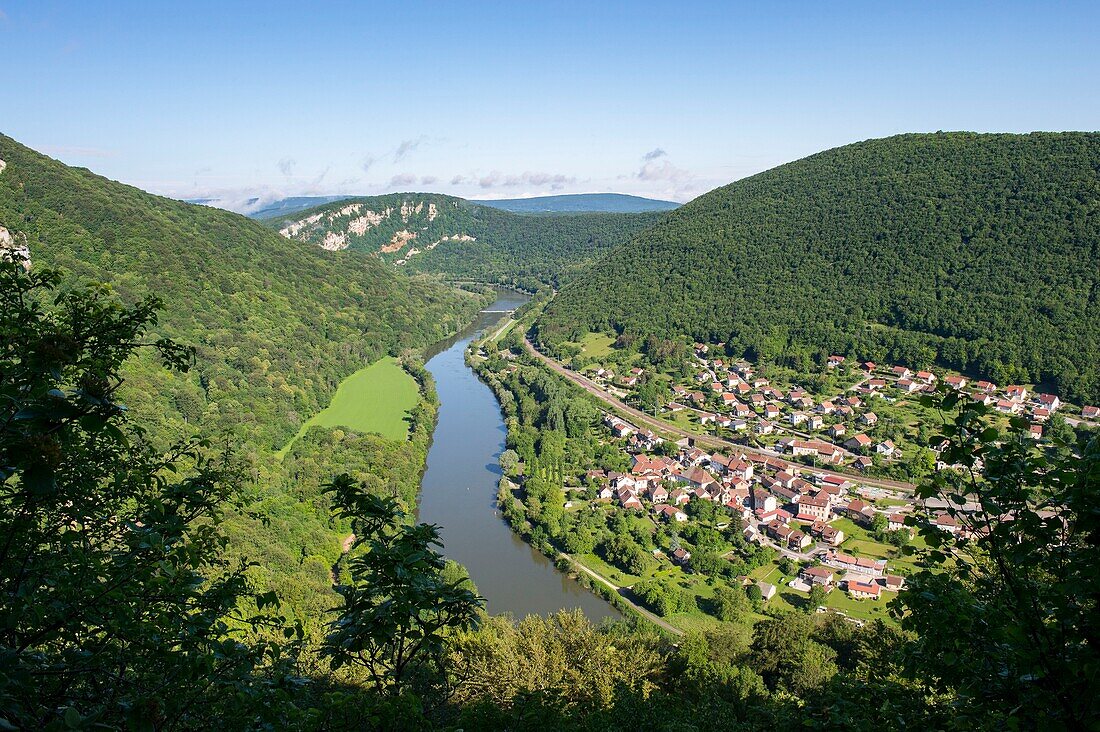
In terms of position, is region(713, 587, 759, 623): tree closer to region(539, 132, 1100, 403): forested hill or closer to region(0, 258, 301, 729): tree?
region(0, 258, 301, 729): tree

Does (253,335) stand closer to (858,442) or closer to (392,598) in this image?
(858,442)

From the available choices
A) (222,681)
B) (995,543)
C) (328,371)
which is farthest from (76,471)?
(328,371)

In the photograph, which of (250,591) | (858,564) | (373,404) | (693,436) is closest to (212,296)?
A: (373,404)

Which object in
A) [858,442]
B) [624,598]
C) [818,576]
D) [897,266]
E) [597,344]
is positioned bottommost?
[624,598]

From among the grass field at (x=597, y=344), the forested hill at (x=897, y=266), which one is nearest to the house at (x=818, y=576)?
the forested hill at (x=897, y=266)

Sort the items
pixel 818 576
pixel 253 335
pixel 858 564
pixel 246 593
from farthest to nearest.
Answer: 1. pixel 253 335
2. pixel 858 564
3. pixel 818 576
4. pixel 246 593

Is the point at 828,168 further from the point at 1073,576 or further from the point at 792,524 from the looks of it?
the point at 1073,576

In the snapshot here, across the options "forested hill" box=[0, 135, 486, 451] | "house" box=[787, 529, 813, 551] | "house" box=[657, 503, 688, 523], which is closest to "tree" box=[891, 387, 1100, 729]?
"house" box=[787, 529, 813, 551]
